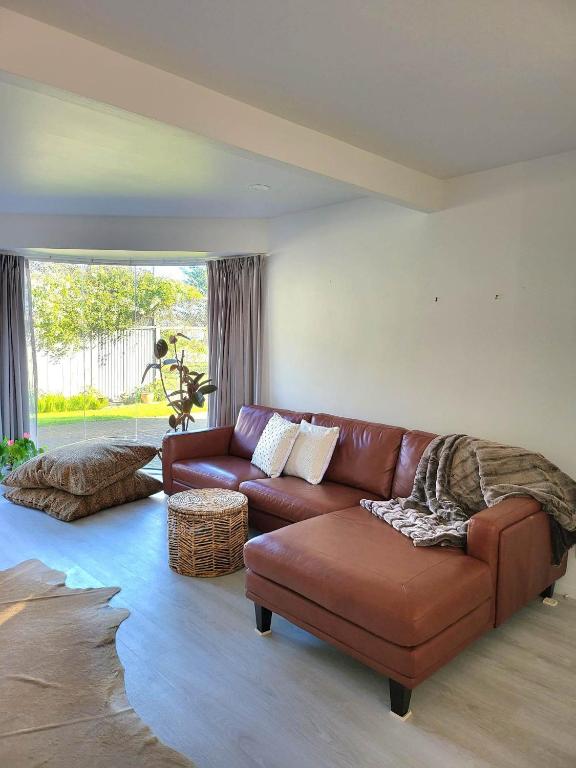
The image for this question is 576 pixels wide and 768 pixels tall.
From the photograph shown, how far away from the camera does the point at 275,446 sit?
389 cm

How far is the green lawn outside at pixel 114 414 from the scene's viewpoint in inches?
218

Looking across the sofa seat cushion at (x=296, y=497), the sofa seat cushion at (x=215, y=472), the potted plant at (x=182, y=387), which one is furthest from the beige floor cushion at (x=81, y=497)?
the sofa seat cushion at (x=296, y=497)

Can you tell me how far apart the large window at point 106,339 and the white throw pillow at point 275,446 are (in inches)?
69.5

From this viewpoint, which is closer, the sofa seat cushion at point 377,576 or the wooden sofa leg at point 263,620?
the sofa seat cushion at point 377,576

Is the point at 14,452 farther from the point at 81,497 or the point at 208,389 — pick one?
the point at 208,389

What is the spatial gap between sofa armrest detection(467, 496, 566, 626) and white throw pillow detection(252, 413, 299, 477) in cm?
162

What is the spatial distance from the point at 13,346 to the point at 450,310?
4011 millimetres

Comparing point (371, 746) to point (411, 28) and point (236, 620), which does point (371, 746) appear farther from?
point (411, 28)

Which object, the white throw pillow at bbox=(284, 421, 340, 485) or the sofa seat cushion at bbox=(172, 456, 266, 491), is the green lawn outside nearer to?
the sofa seat cushion at bbox=(172, 456, 266, 491)

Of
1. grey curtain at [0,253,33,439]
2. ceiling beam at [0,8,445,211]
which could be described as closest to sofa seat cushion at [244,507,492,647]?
ceiling beam at [0,8,445,211]

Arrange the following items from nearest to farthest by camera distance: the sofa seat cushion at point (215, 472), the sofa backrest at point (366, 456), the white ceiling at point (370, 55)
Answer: the white ceiling at point (370, 55) < the sofa backrest at point (366, 456) < the sofa seat cushion at point (215, 472)

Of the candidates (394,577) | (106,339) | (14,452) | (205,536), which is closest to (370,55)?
(394,577)

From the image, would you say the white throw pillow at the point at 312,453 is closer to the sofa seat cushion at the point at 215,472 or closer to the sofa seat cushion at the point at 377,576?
the sofa seat cushion at the point at 215,472

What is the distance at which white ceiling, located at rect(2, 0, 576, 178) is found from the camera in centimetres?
170
